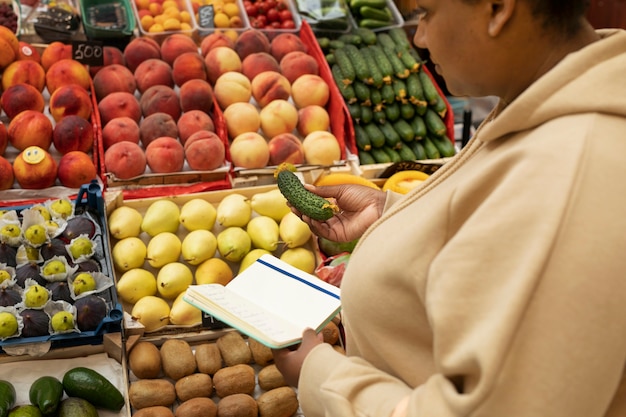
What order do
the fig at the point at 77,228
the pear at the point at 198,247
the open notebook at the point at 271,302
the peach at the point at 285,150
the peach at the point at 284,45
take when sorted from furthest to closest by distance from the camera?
the peach at the point at 284,45, the peach at the point at 285,150, the pear at the point at 198,247, the fig at the point at 77,228, the open notebook at the point at 271,302

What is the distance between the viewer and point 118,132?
2785 millimetres

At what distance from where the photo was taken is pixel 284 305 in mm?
1525

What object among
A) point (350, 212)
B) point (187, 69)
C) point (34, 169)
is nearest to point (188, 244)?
point (34, 169)

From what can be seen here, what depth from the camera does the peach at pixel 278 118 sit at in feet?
9.85

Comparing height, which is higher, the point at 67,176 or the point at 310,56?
the point at 310,56

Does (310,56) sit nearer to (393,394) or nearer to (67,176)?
(67,176)

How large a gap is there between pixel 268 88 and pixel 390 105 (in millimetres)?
644

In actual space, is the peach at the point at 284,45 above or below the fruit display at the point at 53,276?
above

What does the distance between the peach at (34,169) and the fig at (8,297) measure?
2.11 feet

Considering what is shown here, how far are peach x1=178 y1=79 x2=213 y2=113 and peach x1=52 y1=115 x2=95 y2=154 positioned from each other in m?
0.45

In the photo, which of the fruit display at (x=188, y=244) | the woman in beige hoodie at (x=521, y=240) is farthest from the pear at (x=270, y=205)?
the woman in beige hoodie at (x=521, y=240)

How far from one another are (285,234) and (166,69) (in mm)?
1112

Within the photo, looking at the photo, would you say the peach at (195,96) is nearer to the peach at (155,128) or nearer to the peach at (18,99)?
the peach at (155,128)

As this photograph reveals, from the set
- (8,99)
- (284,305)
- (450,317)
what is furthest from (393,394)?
(8,99)
